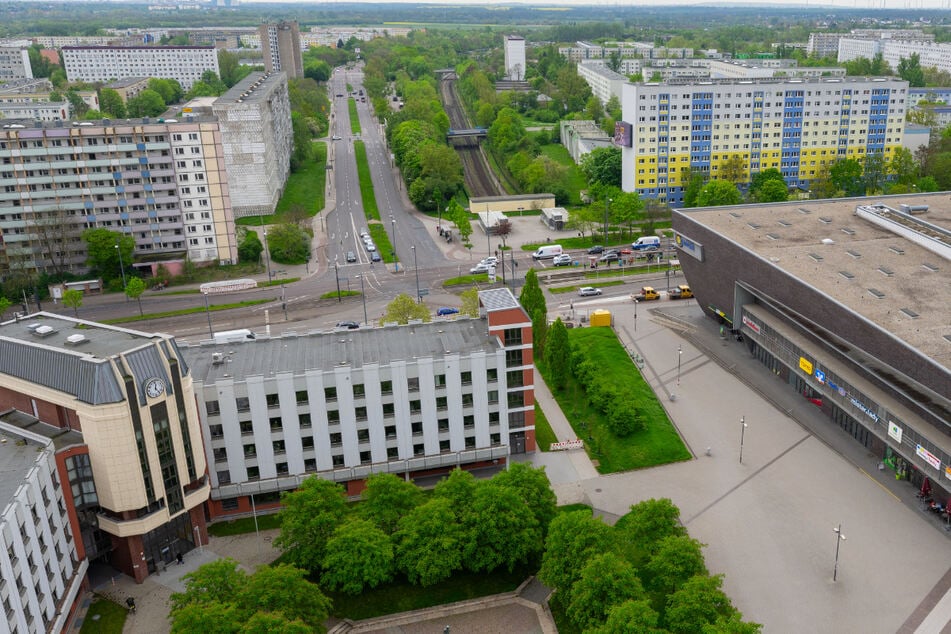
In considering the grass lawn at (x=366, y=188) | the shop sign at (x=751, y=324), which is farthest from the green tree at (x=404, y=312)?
the grass lawn at (x=366, y=188)

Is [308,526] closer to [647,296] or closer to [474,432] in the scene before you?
[474,432]

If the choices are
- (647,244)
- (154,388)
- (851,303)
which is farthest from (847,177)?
(154,388)

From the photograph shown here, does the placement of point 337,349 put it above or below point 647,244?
above

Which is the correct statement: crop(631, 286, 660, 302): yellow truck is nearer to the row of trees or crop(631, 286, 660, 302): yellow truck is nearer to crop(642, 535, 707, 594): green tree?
the row of trees

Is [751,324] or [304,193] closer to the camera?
[751,324]

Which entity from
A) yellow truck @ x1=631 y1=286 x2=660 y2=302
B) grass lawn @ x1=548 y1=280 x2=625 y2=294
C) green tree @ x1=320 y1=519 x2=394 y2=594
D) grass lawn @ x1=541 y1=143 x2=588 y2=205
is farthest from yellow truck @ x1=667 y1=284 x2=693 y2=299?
green tree @ x1=320 y1=519 x2=394 y2=594

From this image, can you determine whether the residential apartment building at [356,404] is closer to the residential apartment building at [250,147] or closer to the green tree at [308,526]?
the green tree at [308,526]

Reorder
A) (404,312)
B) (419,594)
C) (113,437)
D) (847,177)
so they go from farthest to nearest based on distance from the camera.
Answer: (847,177) < (404,312) < (419,594) < (113,437)
